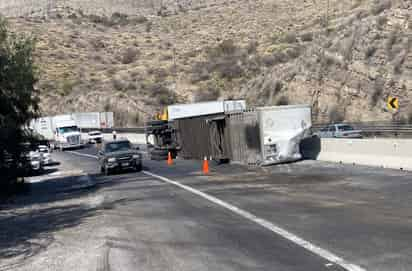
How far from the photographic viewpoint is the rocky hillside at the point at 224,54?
155 ft

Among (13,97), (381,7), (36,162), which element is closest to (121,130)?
(381,7)

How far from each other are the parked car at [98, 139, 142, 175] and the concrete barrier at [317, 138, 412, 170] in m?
9.22

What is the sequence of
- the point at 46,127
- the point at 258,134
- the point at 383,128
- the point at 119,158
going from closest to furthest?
the point at 258,134 → the point at 119,158 → the point at 383,128 → the point at 46,127

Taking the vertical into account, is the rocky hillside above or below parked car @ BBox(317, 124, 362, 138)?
above

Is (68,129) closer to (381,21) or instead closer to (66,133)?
(66,133)

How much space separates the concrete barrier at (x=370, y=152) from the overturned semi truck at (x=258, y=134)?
128cm

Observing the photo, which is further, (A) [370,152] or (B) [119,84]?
(B) [119,84]

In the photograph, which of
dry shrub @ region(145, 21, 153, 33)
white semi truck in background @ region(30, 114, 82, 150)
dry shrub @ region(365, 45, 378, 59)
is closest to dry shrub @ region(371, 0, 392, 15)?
dry shrub @ region(365, 45, 378, 59)

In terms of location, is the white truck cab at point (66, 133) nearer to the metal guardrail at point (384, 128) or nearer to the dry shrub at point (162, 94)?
the dry shrub at point (162, 94)

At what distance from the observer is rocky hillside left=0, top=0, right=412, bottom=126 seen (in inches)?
1857

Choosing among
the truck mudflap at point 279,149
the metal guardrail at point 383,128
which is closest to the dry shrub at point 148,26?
the metal guardrail at point 383,128

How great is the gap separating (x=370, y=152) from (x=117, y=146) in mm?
13634

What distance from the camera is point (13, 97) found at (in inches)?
1047

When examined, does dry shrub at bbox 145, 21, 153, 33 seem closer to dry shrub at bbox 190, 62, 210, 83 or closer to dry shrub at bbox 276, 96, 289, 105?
dry shrub at bbox 190, 62, 210, 83
